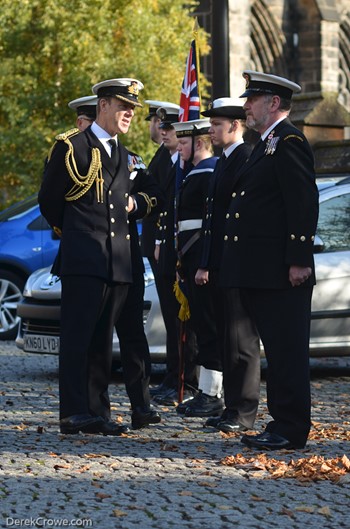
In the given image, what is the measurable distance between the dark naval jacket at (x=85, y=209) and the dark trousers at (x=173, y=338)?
79.3 inches

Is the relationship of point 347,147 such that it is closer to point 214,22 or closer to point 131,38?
point 214,22

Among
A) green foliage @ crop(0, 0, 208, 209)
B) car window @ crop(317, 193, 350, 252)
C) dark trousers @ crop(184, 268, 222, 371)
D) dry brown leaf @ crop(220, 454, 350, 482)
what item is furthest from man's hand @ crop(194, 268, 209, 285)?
green foliage @ crop(0, 0, 208, 209)

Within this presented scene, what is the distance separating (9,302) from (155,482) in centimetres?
960

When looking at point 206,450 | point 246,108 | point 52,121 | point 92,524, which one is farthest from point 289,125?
point 52,121

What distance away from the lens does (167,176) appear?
11.0 meters

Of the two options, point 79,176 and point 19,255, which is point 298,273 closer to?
point 79,176

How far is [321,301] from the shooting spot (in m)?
11.7

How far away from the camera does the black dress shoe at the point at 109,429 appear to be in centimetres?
858

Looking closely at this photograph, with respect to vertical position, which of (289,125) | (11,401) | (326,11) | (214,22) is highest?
(326,11)

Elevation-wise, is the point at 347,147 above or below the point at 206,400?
above

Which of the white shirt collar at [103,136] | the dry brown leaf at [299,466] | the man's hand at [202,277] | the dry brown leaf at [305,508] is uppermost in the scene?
the white shirt collar at [103,136]

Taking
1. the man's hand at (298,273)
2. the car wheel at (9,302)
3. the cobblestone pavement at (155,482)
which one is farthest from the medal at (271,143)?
the car wheel at (9,302)

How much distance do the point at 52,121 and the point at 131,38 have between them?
2039 millimetres

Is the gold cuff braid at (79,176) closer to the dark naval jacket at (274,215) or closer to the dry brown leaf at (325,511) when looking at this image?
the dark naval jacket at (274,215)
